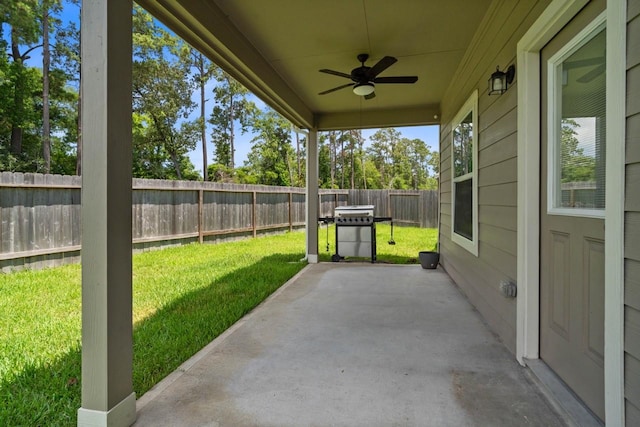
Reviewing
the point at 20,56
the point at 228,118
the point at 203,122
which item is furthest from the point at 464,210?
the point at 228,118

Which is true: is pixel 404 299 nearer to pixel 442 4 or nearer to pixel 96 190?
pixel 442 4

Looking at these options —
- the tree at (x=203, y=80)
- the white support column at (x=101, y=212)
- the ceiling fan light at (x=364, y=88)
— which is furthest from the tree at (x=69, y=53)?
the white support column at (x=101, y=212)

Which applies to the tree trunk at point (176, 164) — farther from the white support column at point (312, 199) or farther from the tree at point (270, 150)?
the white support column at point (312, 199)

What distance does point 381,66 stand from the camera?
3490 millimetres

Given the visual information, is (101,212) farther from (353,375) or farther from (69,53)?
(69,53)

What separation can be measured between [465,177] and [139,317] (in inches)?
145

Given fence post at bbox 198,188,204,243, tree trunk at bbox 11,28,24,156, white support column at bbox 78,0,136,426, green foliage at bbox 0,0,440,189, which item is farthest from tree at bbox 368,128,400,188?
white support column at bbox 78,0,136,426

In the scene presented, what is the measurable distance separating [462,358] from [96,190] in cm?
240

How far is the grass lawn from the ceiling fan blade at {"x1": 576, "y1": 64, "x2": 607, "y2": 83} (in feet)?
9.35

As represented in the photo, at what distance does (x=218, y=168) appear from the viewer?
62.3ft

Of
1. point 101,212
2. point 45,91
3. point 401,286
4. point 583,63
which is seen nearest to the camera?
point 101,212

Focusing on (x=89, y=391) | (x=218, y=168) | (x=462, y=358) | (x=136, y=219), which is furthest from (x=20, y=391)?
(x=218, y=168)

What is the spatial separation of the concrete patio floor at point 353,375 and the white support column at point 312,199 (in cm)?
262

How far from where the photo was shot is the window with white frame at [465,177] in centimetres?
341
